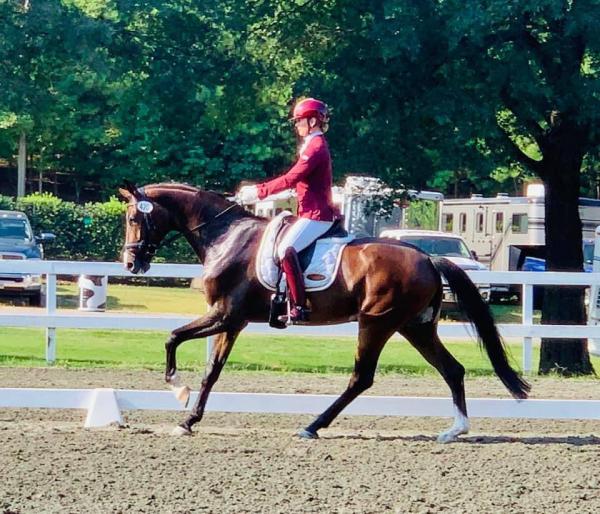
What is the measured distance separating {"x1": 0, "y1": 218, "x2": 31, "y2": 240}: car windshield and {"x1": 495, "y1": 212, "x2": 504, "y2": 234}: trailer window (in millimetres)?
14171

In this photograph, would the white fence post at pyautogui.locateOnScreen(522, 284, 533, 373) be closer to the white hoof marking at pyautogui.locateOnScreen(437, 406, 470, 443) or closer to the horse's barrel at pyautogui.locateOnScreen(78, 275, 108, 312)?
the white hoof marking at pyautogui.locateOnScreen(437, 406, 470, 443)

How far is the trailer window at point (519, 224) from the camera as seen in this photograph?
111ft

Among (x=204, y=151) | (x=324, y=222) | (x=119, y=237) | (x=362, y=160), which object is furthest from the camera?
(x=204, y=151)

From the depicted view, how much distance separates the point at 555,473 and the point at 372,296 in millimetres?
2120

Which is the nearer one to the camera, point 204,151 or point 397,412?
point 397,412

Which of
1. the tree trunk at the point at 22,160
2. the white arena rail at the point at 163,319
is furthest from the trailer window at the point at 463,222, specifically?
the white arena rail at the point at 163,319

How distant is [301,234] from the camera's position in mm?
8953

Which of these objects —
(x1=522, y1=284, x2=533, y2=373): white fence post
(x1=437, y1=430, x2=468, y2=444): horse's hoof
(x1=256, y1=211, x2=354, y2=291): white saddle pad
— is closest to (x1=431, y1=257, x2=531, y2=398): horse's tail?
(x1=437, y1=430, x2=468, y2=444): horse's hoof

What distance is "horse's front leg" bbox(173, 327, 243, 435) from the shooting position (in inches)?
354

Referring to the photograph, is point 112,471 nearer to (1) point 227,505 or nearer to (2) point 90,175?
(1) point 227,505

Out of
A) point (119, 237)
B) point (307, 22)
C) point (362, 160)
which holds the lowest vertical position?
point (119, 237)

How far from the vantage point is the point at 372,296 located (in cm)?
902

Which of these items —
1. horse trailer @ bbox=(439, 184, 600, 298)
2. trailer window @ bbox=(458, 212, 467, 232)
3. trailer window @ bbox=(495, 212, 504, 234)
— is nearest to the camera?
horse trailer @ bbox=(439, 184, 600, 298)

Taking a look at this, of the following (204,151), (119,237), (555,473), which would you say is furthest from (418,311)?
(204,151)
